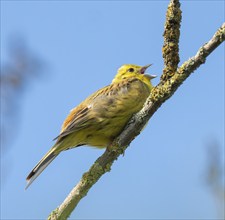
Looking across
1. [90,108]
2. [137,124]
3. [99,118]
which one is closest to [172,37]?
[137,124]

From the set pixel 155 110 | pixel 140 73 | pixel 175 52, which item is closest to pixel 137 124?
pixel 155 110

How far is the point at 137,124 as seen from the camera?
343cm

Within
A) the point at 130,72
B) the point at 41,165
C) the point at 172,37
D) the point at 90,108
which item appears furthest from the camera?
the point at 130,72

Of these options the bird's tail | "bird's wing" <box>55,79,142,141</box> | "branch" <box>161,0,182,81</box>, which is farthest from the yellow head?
"branch" <box>161,0,182,81</box>

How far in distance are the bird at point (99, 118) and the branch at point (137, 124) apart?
116 cm

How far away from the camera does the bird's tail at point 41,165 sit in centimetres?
457

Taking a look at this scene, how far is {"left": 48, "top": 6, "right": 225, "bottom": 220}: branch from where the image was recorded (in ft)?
9.34

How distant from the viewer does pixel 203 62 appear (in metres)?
2.88

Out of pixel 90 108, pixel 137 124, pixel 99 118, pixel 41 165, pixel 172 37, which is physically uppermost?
pixel 90 108

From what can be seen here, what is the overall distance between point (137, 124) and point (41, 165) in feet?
5.23

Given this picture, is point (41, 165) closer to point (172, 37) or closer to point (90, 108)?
point (90, 108)

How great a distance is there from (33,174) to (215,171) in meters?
2.30

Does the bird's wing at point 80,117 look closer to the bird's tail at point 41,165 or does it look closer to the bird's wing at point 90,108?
the bird's wing at point 90,108

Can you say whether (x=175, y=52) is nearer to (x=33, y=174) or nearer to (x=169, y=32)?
(x=169, y=32)
